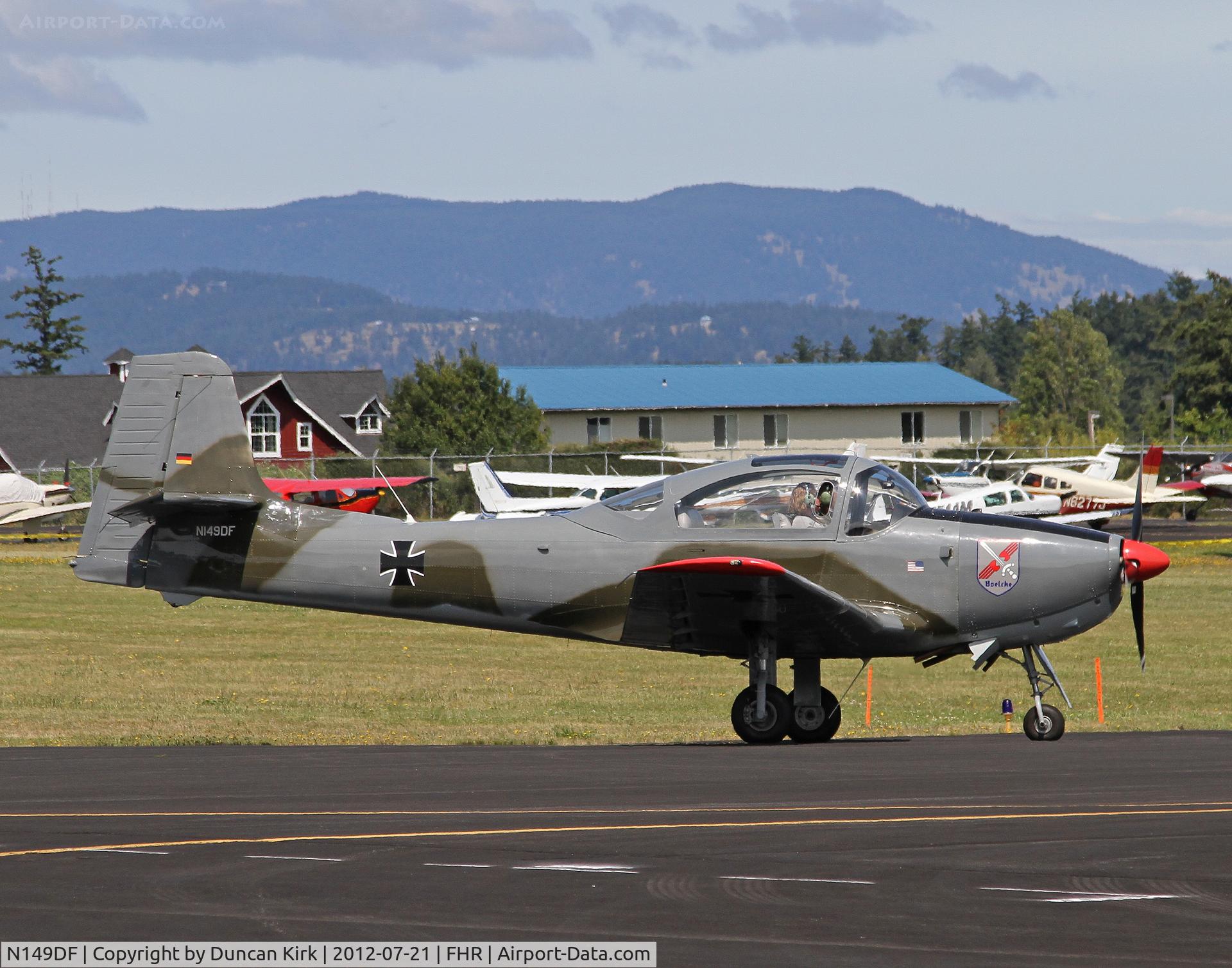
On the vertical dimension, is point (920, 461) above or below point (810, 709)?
above

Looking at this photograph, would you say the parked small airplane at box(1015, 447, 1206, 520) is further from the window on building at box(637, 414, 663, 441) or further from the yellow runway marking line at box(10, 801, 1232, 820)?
the yellow runway marking line at box(10, 801, 1232, 820)

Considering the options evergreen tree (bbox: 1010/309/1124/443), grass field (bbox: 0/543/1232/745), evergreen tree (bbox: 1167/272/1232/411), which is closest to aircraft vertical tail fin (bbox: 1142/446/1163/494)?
grass field (bbox: 0/543/1232/745)

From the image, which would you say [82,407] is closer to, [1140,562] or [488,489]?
[488,489]

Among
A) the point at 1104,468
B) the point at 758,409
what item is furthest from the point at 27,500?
the point at 758,409

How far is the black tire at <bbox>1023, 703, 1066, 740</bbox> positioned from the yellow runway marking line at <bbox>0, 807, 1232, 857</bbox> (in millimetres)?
3590

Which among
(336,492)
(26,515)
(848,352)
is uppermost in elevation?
(848,352)

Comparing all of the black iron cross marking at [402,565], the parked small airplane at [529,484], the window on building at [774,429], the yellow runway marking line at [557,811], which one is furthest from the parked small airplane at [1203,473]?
the yellow runway marking line at [557,811]

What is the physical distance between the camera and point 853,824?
29.9ft

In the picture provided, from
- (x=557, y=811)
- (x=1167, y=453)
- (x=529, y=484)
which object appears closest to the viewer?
(x=557, y=811)

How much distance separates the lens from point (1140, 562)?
12.9 metres

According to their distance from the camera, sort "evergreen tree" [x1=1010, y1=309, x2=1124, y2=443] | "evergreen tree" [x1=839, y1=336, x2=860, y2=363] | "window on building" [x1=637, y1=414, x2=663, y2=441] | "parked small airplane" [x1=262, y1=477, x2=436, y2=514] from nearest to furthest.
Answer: "parked small airplane" [x1=262, y1=477, x2=436, y2=514] → "window on building" [x1=637, y1=414, x2=663, y2=441] → "evergreen tree" [x1=1010, y1=309, x2=1124, y2=443] → "evergreen tree" [x1=839, y1=336, x2=860, y2=363]

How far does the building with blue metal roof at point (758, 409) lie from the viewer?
263 feet

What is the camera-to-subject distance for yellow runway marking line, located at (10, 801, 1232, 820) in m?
9.69

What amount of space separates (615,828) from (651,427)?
2821 inches
